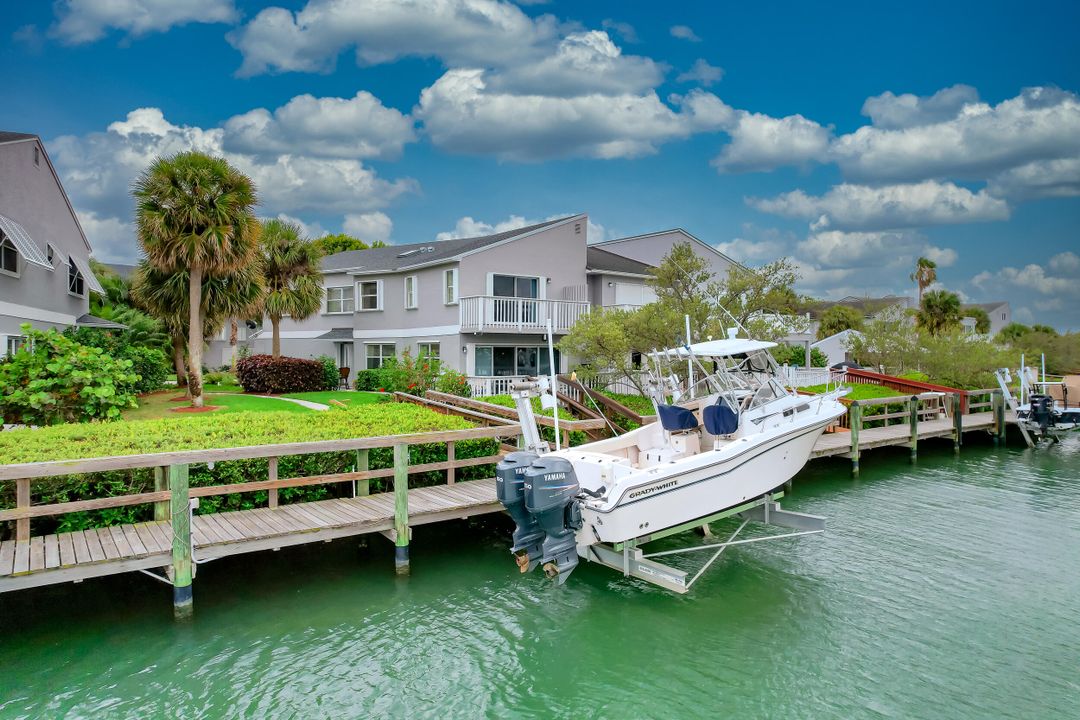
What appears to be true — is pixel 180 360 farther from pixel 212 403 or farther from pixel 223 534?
pixel 223 534

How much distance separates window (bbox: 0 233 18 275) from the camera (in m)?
17.9

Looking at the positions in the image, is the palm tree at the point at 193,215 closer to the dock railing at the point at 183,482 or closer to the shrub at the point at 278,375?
the shrub at the point at 278,375

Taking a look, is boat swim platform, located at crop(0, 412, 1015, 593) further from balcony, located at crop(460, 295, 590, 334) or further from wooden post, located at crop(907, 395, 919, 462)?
wooden post, located at crop(907, 395, 919, 462)

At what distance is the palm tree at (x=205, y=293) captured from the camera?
22906 millimetres

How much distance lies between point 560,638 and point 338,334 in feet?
85.5

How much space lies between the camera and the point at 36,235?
21.4 metres

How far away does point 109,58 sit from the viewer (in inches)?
1063

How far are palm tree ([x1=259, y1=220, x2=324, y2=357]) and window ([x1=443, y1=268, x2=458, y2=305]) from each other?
28.0 ft

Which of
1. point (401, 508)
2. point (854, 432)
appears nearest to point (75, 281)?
point (401, 508)

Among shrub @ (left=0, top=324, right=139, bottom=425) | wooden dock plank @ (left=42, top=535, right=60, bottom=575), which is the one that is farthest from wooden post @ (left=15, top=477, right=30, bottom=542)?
shrub @ (left=0, top=324, right=139, bottom=425)

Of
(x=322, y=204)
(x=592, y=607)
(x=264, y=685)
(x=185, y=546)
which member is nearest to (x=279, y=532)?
(x=185, y=546)

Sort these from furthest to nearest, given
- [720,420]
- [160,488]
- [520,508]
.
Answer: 1. [720,420]
2. [160,488]
3. [520,508]

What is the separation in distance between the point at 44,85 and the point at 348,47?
12.3m

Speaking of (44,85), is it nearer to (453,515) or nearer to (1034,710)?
(453,515)
